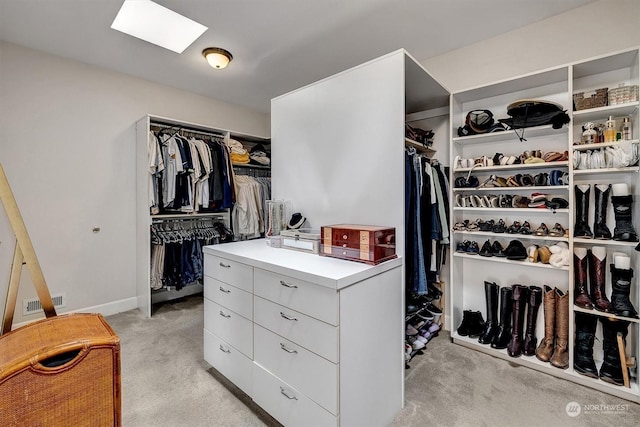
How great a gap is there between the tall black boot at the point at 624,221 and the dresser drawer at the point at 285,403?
6.76ft

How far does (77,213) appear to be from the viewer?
9.48 feet

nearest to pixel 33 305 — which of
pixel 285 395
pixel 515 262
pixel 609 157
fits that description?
pixel 285 395

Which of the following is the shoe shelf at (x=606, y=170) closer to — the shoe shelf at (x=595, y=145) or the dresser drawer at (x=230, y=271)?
the shoe shelf at (x=595, y=145)

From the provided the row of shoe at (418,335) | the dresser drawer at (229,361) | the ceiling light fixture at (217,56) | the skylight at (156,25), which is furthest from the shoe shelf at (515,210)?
the skylight at (156,25)

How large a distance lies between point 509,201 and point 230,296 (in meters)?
2.23

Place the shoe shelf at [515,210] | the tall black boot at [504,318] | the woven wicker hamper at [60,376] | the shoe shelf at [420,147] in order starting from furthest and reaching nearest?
the tall black boot at [504,318]
the shoe shelf at [420,147]
the shoe shelf at [515,210]
the woven wicker hamper at [60,376]

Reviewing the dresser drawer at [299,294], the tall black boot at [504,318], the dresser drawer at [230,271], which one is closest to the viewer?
the dresser drawer at [299,294]

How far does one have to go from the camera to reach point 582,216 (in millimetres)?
1968

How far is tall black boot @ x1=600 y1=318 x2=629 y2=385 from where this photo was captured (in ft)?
5.91

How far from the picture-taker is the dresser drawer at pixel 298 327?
1.29m

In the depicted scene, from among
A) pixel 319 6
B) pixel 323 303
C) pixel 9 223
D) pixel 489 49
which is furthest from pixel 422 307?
pixel 9 223

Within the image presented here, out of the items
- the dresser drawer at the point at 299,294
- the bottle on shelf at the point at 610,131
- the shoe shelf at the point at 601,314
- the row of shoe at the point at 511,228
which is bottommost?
the shoe shelf at the point at 601,314

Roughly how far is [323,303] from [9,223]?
156 centimetres

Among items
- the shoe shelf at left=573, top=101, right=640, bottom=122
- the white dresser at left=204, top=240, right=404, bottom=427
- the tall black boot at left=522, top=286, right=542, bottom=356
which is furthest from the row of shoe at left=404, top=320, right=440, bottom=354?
the shoe shelf at left=573, top=101, right=640, bottom=122
